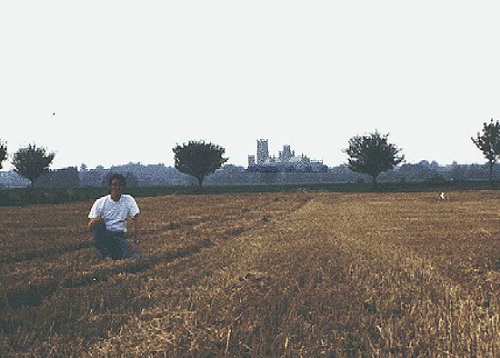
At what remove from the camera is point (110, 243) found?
8.00m

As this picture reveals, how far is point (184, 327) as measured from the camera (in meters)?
4.00

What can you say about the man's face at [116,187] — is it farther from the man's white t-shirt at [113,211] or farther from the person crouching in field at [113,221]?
the man's white t-shirt at [113,211]

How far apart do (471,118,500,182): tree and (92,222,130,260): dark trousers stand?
71.3 m

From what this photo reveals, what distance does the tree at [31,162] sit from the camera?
179ft

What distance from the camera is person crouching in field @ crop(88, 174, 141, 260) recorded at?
7902 millimetres

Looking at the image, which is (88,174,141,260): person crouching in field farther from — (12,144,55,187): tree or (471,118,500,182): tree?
(471,118,500,182): tree

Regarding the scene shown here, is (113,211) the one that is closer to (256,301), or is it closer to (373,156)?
(256,301)

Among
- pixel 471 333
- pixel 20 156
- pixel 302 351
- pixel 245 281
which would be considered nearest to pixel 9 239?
pixel 245 281

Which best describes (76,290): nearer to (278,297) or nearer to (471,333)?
(278,297)

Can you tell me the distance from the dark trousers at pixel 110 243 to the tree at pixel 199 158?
59740 mm

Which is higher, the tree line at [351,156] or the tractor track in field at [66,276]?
the tree line at [351,156]

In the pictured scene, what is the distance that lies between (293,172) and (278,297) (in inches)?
5408

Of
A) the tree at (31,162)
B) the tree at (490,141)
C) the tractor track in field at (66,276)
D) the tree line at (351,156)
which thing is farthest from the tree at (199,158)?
the tractor track in field at (66,276)

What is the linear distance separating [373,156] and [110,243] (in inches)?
2395
